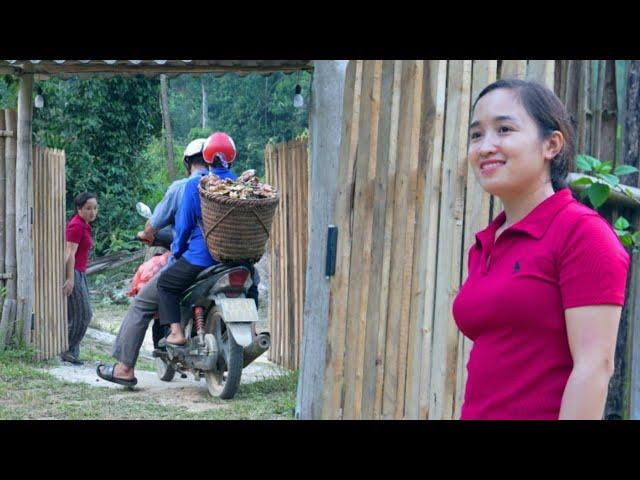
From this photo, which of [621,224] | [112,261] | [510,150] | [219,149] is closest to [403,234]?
[621,224]

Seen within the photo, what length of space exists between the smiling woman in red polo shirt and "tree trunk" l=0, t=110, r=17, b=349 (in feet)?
24.7

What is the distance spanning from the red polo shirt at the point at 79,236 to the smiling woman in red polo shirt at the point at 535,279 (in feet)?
24.8

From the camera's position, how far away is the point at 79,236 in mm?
9297

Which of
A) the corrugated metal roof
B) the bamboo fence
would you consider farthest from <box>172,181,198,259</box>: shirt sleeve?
the bamboo fence

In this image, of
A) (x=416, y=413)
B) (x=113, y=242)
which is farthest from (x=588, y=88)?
(x=113, y=242)

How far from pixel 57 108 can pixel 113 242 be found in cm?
288

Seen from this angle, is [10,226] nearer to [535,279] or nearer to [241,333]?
[241,333]

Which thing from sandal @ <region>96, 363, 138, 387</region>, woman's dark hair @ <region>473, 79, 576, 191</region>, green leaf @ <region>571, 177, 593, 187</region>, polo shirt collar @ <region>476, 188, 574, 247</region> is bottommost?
sandal @ <region>96, 363, 138, 387</region>

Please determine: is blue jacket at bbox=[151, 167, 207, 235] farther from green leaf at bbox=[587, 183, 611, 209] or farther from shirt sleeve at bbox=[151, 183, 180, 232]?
green leaf at bbox=[587, 183, 611, 209]

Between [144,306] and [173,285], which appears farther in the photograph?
[144,306]

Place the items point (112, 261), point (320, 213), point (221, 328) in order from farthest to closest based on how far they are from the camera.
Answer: point (112, 261), point (221, 328), point (320, 213)

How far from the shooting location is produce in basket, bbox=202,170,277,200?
697cm

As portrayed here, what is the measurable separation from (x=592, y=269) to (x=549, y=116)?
43 centimetres

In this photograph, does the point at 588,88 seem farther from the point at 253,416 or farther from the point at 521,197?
the point at 253,416
